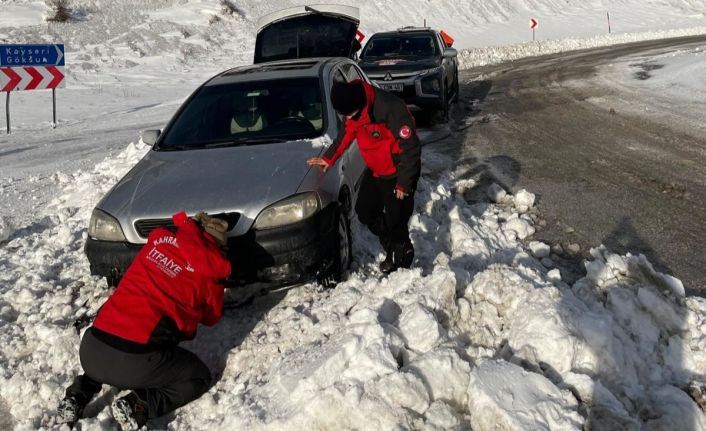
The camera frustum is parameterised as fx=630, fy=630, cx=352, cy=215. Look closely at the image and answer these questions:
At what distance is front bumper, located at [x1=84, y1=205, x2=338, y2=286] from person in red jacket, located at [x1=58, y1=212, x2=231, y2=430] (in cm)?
45

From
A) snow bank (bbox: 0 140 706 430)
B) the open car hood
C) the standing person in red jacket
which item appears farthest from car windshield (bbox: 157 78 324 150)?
the open car hood

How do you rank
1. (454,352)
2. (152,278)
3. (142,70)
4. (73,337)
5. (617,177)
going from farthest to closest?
(142,70), (617,177), (73,337), (152,278), (454,352)

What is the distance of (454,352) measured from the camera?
315 centimetres

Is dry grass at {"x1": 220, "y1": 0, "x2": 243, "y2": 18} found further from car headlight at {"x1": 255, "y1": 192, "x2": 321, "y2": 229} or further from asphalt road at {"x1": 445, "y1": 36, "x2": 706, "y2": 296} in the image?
car headlight at {"x1": 255, "y1": 192, "x2": 321, "y2": 229}

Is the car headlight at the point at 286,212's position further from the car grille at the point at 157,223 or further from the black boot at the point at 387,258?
the black boot at the point at 387,258

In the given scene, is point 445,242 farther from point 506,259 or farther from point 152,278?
point 152,278

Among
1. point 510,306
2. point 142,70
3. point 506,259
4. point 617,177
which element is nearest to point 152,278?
point 510,306

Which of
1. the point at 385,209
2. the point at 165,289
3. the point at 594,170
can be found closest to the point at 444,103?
the point at 594,170

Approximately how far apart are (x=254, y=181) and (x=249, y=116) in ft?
4.28

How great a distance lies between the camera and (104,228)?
424cm

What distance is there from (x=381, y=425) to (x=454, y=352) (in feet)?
1.74

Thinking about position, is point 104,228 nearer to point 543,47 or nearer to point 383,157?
point 383,157

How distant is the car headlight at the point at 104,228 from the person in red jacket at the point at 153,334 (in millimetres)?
812

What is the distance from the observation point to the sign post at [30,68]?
1184 cm
